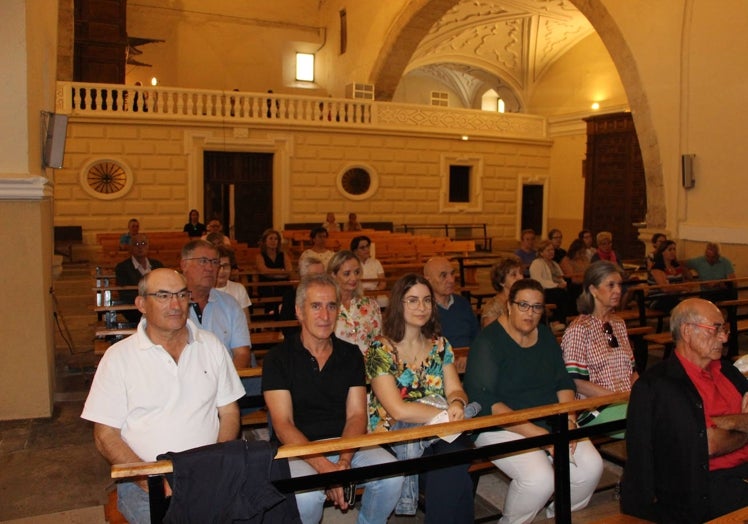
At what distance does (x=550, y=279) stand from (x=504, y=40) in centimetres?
1557

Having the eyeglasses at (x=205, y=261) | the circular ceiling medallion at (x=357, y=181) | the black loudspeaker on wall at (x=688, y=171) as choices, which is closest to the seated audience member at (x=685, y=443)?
the eyeglasses at (x=205, y=261)

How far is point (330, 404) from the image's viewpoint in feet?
9.96

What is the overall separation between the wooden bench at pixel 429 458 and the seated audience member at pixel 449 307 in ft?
5.92

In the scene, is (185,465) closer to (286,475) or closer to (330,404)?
(286,475)

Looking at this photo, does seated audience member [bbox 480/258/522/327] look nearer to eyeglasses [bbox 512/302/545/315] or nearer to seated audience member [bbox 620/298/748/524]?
eyeglasses [bbox 512/302/545/315]

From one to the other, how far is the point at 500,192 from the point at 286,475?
1839cm

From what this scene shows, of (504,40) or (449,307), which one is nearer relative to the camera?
(449,307)

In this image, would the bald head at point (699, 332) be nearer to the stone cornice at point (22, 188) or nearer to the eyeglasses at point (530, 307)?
the eyeglasses at point (530, 307)

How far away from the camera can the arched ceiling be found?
19312 mm

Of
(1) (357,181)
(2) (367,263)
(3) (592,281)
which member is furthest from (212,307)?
(1) (357,181)

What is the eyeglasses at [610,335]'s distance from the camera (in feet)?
12.2

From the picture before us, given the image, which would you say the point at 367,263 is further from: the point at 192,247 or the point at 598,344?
the point at 598,344

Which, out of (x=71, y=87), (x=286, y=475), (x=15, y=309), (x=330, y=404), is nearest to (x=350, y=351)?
(x=330, y=404)

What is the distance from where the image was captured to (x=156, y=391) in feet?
8.85
